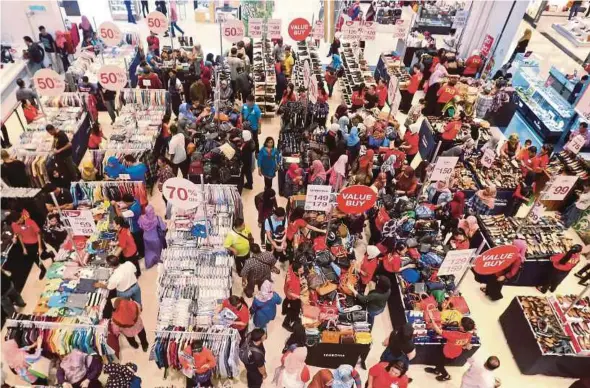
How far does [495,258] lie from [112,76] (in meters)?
9.40

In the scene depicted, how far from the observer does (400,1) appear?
21484mm

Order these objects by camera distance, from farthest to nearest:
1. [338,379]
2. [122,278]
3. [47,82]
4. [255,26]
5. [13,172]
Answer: [255,26] → [47,82] → [13,172] → [122,278] → [338,379]

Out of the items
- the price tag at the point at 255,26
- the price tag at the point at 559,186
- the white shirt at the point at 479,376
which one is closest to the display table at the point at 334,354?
the white shirt at the point at 479,376

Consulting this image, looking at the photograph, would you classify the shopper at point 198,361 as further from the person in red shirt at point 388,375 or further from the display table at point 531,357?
the display table at point 531,357

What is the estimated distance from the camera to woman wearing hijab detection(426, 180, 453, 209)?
955 centimetres

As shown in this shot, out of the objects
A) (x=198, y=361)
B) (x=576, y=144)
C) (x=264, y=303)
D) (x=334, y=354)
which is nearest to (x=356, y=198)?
(x=264, y=303)

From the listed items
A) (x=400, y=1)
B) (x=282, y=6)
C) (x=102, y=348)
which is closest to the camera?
(x=102, y=348)

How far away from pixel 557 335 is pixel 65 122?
11.8 metres

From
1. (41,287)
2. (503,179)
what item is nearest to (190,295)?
(41,287)

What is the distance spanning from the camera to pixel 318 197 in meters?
7.93

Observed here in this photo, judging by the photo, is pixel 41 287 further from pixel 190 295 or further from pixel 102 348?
pixel 190 295

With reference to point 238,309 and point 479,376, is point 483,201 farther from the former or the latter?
point 238,309

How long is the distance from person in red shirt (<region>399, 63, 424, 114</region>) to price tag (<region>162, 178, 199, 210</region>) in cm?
892

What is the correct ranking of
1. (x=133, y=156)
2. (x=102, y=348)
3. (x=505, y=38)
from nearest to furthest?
(x=102, y=348), (x=133, y=156), (x=505, y=38)
